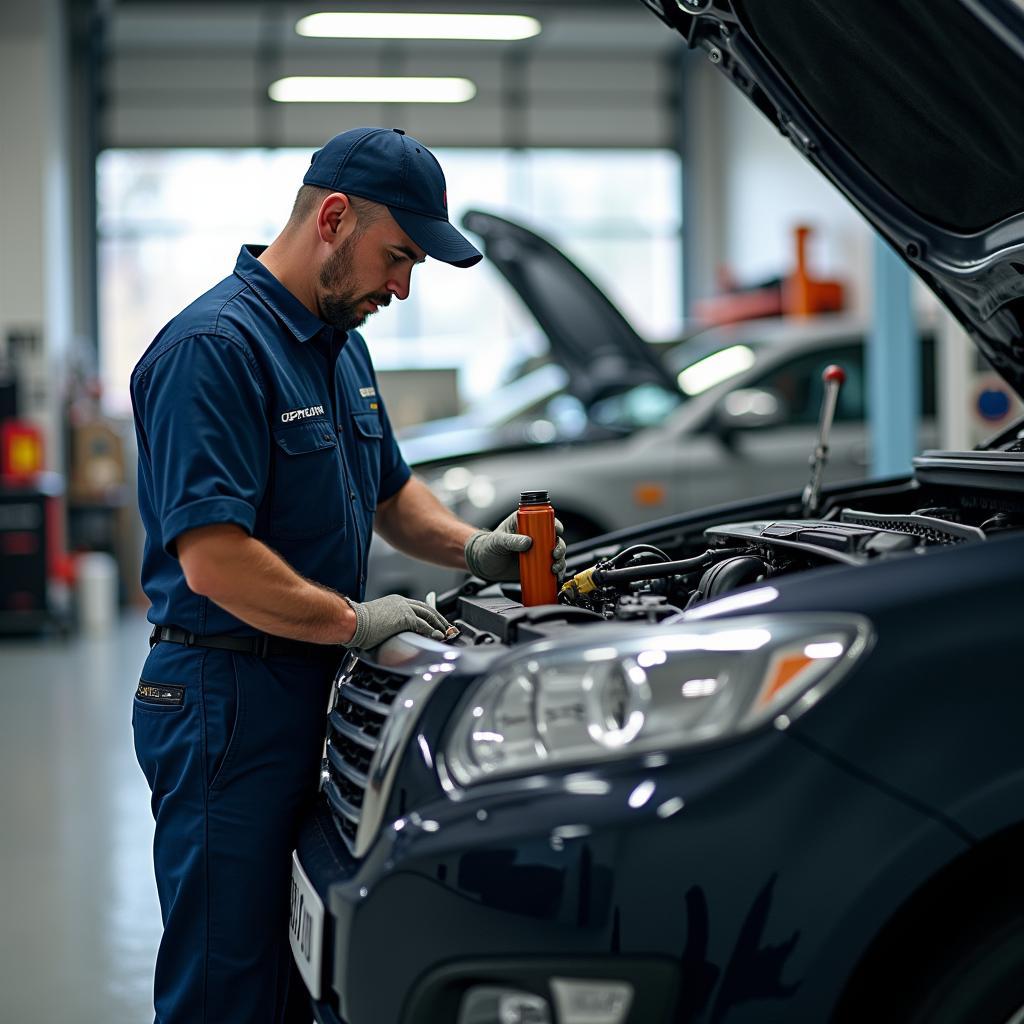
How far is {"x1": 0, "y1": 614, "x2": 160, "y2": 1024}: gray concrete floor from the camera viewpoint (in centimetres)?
272

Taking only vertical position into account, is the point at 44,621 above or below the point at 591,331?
below

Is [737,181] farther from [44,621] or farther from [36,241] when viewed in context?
[44,621]

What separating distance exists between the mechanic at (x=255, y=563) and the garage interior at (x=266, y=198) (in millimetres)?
5718

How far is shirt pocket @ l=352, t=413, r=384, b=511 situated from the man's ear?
1.06 feet

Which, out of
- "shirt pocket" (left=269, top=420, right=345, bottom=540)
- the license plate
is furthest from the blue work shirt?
the license plate

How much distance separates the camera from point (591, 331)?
570cm

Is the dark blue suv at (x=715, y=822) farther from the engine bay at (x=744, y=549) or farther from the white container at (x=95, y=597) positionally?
the white container at (x=95, y=597)

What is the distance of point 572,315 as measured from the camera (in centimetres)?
572

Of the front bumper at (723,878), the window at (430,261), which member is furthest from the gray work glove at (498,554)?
the window at (430,261)

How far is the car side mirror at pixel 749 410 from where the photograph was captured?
5.68m

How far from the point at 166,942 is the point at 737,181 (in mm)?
12397

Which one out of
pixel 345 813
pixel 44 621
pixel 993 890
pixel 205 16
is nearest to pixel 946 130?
pixel 993 890

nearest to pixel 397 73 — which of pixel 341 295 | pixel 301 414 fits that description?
pixel 341 295

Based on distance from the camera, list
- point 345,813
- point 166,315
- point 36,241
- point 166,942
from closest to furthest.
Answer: point 345,813 < point 166,942 < point 36,241 < point 166,315
